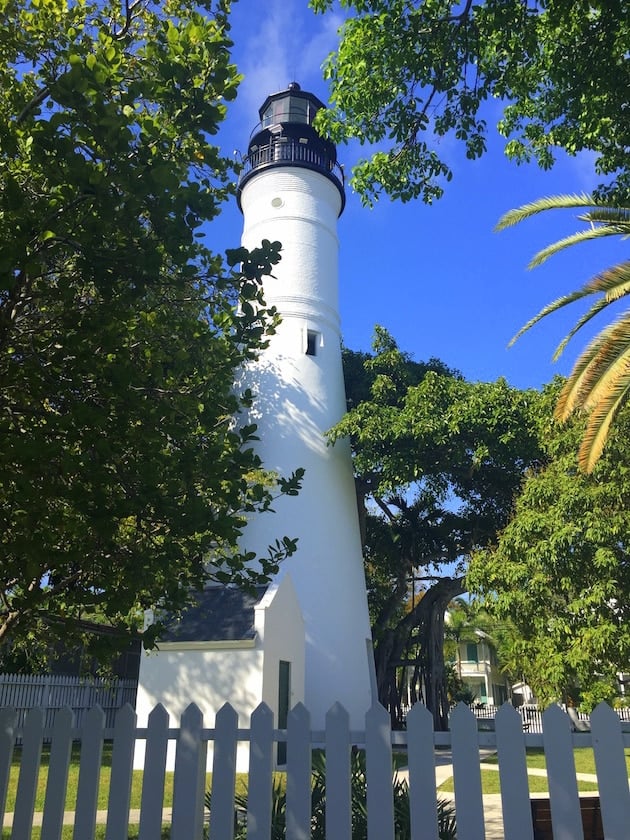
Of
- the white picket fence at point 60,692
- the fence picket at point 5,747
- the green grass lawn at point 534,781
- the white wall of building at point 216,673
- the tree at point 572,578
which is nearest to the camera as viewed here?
the fence picket at point 5,747

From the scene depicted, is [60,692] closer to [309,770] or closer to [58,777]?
[58,777]

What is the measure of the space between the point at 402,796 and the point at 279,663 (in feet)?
29.1

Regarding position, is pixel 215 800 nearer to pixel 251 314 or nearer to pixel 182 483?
pixel 182 483

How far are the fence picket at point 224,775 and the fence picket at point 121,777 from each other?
56 centimetres

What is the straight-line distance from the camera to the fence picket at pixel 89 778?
4.44 meters

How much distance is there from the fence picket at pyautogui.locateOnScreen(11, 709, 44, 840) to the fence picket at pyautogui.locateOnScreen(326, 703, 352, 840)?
200 cm

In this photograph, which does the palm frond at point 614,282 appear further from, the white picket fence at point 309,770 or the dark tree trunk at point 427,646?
the dark tree trunk at point 427,646

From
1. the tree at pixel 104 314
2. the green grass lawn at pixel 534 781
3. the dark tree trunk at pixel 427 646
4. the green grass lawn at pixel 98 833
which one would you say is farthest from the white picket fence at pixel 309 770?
the dark tree trunk at pixel 427 646

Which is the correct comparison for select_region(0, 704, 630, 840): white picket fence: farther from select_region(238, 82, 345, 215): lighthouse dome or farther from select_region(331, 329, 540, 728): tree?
select_region(238, 82, 345, 215): lighthouse dome

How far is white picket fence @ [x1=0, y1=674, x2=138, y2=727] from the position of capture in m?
17.1

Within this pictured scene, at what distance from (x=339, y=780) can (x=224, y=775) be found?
2.57 feet

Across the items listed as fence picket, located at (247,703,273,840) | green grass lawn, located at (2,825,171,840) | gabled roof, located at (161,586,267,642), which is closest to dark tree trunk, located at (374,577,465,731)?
gabled roof, located at (161,586,267,642)

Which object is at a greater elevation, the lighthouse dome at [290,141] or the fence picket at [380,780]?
the lighthouse dome at [290,141]

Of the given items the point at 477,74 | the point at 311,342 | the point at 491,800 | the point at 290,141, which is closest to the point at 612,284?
the point at 477,74
